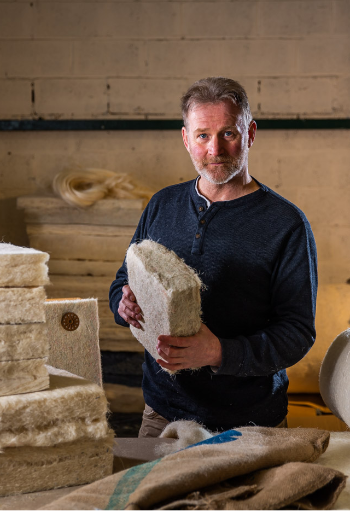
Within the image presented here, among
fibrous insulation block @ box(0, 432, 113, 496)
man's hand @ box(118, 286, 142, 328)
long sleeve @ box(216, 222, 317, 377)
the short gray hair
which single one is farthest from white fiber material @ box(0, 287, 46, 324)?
the short gray hair

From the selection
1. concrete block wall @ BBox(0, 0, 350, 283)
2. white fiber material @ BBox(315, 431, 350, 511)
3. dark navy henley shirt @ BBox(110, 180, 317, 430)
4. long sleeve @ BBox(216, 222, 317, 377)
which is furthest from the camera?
concrete block wall @ BBox(0, 0, 350, 283)

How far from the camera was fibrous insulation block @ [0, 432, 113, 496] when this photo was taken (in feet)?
3.89

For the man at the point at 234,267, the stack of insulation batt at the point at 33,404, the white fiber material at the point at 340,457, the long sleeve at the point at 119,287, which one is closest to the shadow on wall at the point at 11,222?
the long sleeve at the point at 119,287

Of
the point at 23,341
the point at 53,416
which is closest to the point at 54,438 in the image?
the point at 53,416

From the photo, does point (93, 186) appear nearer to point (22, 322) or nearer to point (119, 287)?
point (119, 287)

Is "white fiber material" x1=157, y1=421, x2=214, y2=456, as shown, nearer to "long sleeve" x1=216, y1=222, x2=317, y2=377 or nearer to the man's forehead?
"long sleeve" x1=216, y1=222, x2=317, y2=377

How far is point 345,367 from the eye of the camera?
63.3 inches

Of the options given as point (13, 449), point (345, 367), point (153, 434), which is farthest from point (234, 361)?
point (13, 449)

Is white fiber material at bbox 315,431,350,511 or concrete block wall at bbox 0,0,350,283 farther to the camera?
concrete block wall at bbox 0,0,350,283

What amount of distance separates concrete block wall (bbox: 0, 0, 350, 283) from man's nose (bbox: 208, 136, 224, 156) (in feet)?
7.11

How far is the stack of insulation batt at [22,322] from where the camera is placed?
3.84 feet

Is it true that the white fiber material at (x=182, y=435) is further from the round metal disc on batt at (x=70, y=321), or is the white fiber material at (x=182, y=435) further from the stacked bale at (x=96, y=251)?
the stacked bale at (x=96, y=251)

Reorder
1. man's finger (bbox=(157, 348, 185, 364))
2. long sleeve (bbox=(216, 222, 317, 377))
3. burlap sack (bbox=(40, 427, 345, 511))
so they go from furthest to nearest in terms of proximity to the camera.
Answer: long sleeve (bbox=(216, 222, 317, 377)), man's finger (bbox=(157, 348, 185, 364)), burlap sack (bbox=(40, 427, 345, 511))

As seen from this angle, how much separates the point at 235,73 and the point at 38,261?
114 inches
